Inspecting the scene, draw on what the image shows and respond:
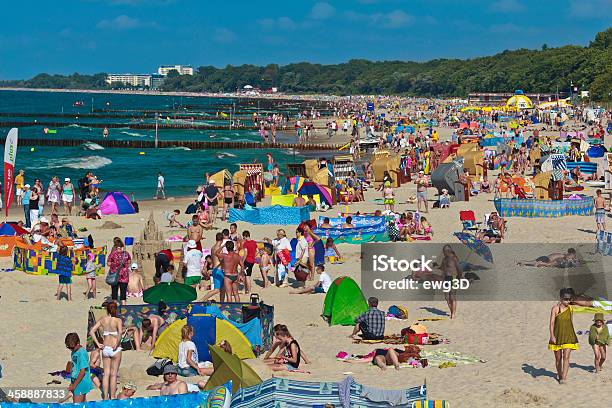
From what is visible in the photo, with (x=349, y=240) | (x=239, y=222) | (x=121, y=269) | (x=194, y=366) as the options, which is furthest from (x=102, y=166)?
(x=194, y=366)

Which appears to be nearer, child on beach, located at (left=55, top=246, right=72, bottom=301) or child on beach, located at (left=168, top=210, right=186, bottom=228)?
child on beach, located at (left=55, top=246, right=72, bottom=301)

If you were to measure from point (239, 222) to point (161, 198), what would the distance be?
402 inches

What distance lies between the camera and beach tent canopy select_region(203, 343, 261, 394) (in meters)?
9.60

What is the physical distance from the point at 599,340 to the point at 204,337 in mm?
4728

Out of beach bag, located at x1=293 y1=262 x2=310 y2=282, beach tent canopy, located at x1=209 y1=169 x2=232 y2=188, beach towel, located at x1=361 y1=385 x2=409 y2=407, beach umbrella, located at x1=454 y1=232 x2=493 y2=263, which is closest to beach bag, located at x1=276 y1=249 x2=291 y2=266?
beach bag, located at x1=293 y1=262 x2=310 y2=282

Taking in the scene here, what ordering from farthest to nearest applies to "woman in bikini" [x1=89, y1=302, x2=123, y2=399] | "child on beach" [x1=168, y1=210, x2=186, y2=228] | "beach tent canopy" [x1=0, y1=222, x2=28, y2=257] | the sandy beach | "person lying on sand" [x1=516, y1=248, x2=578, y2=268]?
"child on beach" [x1=168, y1=210, x2=186, y2=228] → "beach tent canopy" [x1=0, y1=222, x2=28, y2=257] → "person lying on sand" [x1=516, y1=248, x2=578, y2=268] → the sandy beach → "woman in bikini" [x1=89, y1=302, x2=123, y2=399]

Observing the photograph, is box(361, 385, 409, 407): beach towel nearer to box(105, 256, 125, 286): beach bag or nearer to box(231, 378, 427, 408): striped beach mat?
box(231, 378, 427, 408): striped beach mat

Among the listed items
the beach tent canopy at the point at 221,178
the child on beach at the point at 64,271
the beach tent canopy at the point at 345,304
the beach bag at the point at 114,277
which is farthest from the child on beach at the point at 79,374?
the beach tent canopy at the point at 221,178

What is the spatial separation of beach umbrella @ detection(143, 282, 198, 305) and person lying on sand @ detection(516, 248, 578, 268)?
21.5ft

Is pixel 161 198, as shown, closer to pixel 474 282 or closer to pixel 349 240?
pixel 349 240

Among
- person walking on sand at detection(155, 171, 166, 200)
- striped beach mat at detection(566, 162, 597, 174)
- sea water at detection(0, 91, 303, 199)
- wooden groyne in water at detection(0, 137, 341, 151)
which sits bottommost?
person walking on sand at detection(155, 171, 166, 200)

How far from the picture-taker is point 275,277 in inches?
653

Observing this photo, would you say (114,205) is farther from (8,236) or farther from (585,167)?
(585,167)

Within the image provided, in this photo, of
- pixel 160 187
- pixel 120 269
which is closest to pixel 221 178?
pixel 160 187
